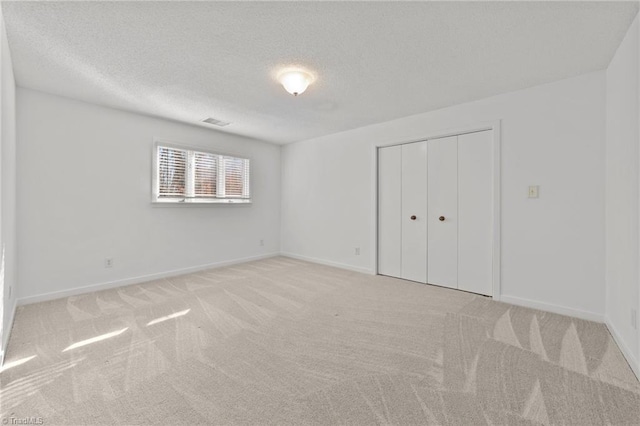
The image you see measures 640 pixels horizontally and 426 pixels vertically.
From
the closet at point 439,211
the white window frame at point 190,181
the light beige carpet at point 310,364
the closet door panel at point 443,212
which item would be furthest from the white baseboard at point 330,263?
the white window frame at point 190,181

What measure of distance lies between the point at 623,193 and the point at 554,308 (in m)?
1.33

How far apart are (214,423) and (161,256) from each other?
3341 millimetres

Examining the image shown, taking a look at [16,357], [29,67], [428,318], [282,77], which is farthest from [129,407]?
[29,67]

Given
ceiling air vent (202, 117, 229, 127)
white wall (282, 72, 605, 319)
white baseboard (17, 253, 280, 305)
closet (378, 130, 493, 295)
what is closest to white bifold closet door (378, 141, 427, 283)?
closet (378, 130, 493, 295)

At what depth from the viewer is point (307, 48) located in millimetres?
2254

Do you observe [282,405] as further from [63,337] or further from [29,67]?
[29,67]

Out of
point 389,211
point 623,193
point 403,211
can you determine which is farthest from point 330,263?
point 623,193

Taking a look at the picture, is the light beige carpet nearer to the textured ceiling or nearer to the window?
the window

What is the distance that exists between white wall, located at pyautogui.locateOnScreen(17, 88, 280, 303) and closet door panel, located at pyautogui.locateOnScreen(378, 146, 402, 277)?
9.26 feet

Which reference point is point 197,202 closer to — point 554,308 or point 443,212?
point 443,212

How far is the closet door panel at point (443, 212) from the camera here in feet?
12.0

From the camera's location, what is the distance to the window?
414 cm

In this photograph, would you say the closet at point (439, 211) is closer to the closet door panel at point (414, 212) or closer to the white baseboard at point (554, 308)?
the closet door panel at point (414, 212)

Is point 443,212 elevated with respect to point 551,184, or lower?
lower
